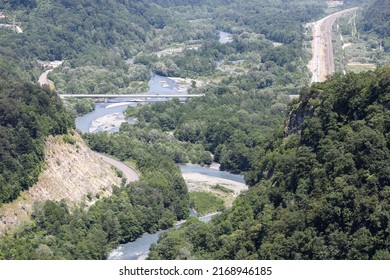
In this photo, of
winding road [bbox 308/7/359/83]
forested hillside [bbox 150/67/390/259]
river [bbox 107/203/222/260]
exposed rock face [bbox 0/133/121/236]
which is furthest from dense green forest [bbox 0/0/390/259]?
winding road [bbox 308/7/359/83]

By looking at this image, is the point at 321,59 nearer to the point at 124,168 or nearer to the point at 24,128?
the point at 124,168

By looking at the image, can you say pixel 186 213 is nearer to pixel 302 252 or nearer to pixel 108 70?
pixel 302 252

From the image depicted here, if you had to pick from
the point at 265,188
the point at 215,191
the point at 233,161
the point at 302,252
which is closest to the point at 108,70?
the point at 233,161

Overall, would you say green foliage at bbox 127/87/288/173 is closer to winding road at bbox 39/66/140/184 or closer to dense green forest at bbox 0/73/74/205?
winding road at bbox 39/66/140/184

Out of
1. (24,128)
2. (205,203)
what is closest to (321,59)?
(205,203)

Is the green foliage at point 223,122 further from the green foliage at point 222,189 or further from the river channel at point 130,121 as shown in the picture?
the green foliage at point 222,189

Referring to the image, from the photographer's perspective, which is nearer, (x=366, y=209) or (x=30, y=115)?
(x=366, y=209)
